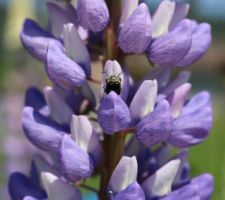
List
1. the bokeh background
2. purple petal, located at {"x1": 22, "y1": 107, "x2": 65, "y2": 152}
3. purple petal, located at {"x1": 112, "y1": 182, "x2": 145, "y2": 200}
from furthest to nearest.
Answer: the bokeh background
purple petal, located at {"x1": 22, "y1": 107, "x2": 65, "y2": 152}
purple petal, located at {"x1": 112, "y1": 182, "x2": 145, "y2": 200}

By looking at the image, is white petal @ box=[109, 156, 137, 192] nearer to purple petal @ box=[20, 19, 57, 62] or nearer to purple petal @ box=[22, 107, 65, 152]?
purple petal @ box=[22, 107, 65, 152]

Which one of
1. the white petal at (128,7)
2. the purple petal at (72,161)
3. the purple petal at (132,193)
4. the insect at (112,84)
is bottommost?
the purple petal at (132,193)

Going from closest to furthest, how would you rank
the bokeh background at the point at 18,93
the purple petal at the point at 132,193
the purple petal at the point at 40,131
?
1. the purple petal at the point at 132,193
2. the purple petal at the point at 40,131
3. the bokeh background at the point at 18,93

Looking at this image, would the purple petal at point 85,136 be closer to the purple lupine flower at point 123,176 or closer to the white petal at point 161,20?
the purple lupine flower at point 123,176

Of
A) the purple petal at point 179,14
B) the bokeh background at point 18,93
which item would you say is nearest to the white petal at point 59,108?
the purple petal at point 179,14

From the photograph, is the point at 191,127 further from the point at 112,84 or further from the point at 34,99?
the point at 34,99

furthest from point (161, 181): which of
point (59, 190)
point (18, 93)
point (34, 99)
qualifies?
point (18, 93)

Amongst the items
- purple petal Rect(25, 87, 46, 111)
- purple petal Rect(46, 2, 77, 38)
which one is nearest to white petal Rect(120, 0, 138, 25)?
purple petal Rect(46, 2, 77, 38)

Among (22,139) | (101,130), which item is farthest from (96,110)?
(22,139)
